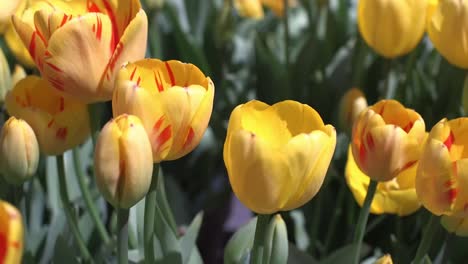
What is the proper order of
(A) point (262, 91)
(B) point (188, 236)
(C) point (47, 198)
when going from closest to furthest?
1. (B) point (188, 236)
2. (C) point (47, 198)
3. (A) point (262, 91)

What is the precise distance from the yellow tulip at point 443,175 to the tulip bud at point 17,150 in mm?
278

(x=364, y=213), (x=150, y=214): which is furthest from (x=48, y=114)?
(x=364, y=213)

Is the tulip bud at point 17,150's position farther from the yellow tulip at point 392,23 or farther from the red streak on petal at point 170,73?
the yellow tulip at point 392,23

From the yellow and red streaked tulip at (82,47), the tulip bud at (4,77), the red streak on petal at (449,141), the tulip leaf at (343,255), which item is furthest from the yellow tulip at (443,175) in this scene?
the tulip bud at (4,77)

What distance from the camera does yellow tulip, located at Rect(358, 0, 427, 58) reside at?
2.50 ft

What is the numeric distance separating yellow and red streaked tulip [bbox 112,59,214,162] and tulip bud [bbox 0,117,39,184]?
0.09 meters

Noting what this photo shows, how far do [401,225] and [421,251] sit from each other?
0.30m

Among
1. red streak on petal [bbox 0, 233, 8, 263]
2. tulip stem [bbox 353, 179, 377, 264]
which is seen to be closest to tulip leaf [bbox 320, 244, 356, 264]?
tulip stem [bbox 353, 179, 377, 264]

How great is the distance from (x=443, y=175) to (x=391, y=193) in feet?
0.56

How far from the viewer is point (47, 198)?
0.87m

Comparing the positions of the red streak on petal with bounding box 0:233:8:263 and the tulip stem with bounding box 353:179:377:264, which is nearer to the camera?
the red streak on petal with bounding box 0:233:8:263

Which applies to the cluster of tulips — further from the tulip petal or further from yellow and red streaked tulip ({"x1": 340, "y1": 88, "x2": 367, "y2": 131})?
yellow and red streaked tulip ({"x1": 340, "y1": 88, "x2": 367, "y2": 131})

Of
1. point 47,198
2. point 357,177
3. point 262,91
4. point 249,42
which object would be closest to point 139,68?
point 357,177

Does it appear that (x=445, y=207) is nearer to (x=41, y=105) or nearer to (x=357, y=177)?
(x=357, y=177)
